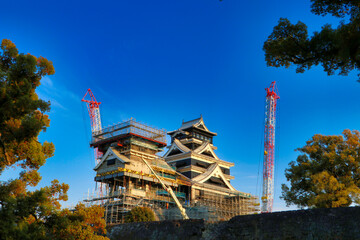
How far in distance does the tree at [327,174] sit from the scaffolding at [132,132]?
29289 millimetres

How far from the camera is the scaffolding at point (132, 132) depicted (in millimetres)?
55906

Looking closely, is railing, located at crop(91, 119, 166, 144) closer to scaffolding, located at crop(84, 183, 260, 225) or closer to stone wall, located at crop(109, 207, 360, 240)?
scaffolding, located at crop(84, 183, 260, 225)

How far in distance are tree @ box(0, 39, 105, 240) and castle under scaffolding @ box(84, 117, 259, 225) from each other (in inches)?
1243

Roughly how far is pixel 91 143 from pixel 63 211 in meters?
46.2

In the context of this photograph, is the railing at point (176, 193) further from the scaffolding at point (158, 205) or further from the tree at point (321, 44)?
the tree at point (321, 44)

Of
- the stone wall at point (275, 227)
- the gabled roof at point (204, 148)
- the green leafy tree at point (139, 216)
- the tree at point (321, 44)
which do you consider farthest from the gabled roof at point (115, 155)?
the tree at point (321, 44)

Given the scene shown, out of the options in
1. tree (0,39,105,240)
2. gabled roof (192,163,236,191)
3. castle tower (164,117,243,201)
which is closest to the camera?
tree (0,39,105,240)

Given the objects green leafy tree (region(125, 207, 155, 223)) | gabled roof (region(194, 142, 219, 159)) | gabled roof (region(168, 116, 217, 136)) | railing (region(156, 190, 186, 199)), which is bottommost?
green leafy tree (region(125, 207, 155, 223))

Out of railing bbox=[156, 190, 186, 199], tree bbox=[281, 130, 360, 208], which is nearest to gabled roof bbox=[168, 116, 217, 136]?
railing bbox=[156, 190, 186, 199]

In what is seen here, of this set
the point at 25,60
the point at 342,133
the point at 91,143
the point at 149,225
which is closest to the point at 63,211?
the point at 25,60

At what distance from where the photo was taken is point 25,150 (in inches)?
592

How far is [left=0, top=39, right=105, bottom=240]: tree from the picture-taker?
1384cm

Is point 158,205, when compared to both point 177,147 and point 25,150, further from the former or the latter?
point 25,150

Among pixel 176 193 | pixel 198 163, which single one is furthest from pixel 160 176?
pixel 198 163
